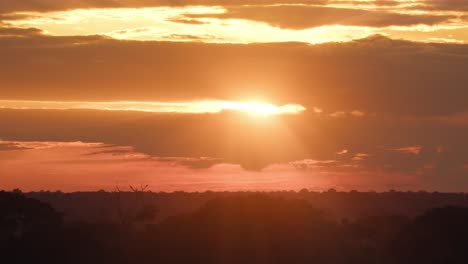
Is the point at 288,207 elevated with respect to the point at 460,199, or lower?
lower

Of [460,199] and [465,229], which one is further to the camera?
[460,199]

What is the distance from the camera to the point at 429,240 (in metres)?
80.5

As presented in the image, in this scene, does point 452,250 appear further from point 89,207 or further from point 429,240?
point 89,207

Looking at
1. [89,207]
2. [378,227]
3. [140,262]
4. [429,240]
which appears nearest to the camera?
[140,262]

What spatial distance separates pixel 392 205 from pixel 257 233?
119 m

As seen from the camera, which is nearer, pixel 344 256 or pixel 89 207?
pixel 344 256

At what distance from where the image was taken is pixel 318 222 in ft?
271

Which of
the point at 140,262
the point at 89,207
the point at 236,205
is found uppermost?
the point at 89,207

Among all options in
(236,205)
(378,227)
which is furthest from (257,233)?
(378,227)

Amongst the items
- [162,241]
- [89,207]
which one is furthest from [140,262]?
[89,207]

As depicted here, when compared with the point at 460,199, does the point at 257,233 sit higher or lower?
lower

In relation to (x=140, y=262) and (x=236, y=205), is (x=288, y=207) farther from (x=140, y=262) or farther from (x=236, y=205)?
(x=140, y=262)

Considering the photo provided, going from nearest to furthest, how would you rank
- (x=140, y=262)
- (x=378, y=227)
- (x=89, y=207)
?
(x=140, y=262)
(x=378, y=227)
(x=89, y=207)

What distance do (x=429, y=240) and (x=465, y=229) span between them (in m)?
2.63
